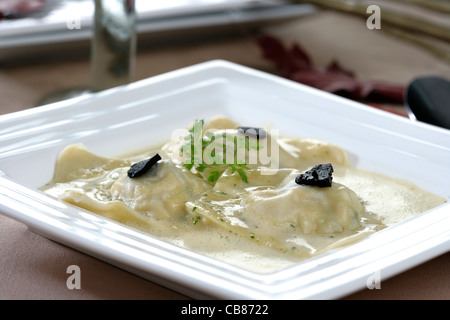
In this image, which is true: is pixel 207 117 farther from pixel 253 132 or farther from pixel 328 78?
pixel 328 78

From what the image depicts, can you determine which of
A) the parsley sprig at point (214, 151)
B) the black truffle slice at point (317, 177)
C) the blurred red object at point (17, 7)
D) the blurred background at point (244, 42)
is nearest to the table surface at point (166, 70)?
the blurred background at point (244, 42)

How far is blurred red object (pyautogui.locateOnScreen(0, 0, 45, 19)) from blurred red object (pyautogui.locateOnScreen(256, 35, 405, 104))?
1.42 metres

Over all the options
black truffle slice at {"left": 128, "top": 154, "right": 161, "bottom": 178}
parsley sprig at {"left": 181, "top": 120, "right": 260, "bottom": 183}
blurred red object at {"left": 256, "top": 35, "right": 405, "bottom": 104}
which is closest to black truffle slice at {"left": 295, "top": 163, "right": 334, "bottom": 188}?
parsley sprig at {"left": 181, "top": 120, "right": 260, "bottom": 183}

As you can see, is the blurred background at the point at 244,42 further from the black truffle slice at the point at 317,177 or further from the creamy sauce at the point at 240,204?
the black truffle slice at the point at 317,177

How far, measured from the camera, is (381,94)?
4.43 m

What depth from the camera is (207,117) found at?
12.3 feet

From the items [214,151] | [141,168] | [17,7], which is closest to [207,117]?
[214,151]

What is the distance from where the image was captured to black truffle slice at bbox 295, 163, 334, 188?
107 inches

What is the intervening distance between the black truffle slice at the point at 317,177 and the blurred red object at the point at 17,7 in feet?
8.02

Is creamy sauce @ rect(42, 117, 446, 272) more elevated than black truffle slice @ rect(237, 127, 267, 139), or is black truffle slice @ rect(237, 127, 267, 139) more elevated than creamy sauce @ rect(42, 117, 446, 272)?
black truffle slice @ rect(237, 127, 267, 139)

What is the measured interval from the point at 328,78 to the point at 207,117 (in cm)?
105

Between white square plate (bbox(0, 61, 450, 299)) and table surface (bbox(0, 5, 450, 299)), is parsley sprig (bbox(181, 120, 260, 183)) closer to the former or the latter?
white square plate (bbox(0, 61, 450, 299))
